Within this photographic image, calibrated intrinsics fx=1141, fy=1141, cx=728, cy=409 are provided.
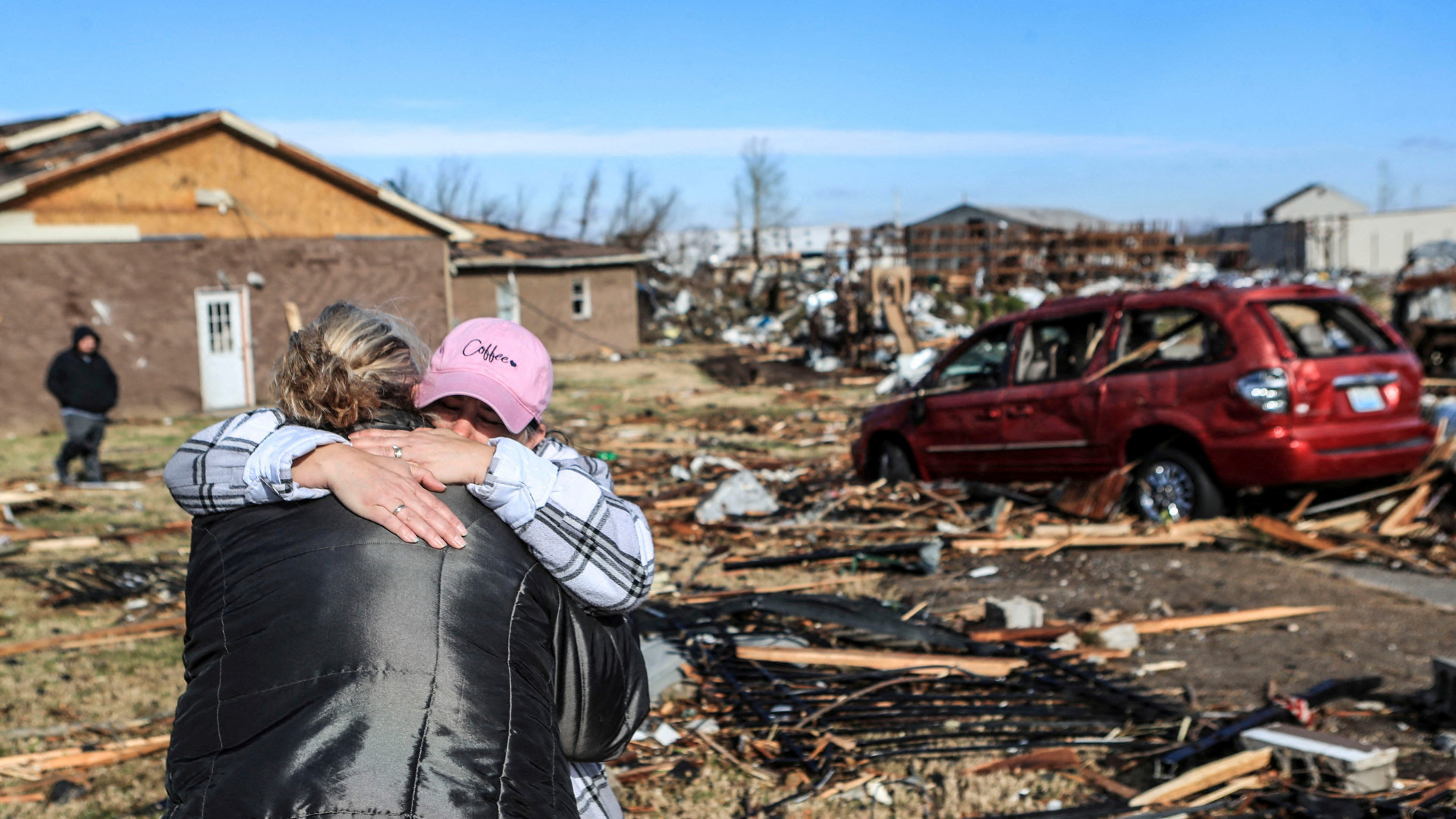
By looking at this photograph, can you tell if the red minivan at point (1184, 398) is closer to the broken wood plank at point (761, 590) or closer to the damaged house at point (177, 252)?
the broken wood plank at point (761, 590)

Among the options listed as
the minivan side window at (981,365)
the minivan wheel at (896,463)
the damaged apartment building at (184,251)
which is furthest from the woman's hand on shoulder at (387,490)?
the damaged apartment building at (184,251)

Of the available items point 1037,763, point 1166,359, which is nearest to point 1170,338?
point 1166,359

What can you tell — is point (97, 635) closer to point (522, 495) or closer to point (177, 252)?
point (522, 495)

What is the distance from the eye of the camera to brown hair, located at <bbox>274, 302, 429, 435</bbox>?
2279 millimetres

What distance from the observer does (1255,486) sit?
328 inches

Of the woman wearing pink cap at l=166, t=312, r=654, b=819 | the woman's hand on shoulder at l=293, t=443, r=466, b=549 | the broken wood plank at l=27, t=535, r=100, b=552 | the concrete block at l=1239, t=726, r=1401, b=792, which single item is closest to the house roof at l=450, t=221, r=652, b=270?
the broken wood plank at l=27, t=535, r=100, b=552

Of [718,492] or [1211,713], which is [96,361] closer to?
[718,492]

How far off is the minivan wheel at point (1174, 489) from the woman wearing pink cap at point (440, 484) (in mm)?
7264

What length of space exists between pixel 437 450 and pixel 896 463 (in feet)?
30.0

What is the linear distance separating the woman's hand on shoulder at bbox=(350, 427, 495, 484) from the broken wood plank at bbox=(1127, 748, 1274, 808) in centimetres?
327

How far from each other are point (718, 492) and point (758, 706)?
17.3ft

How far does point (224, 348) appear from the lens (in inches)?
909

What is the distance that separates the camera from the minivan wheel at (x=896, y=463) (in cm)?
1092

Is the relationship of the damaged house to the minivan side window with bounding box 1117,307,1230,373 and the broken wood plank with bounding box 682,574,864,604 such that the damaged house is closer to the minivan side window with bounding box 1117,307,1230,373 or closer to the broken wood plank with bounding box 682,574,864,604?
the broken wood plank with bounding box 682,574,864,604
